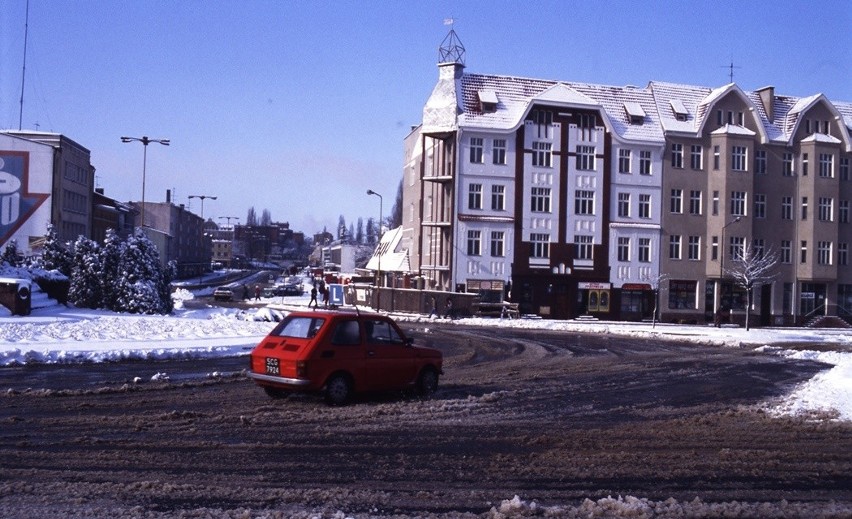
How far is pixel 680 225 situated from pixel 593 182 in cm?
731

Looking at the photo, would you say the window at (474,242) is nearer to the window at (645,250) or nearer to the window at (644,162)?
the window at (645,250)

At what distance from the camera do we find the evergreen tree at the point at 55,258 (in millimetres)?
39625

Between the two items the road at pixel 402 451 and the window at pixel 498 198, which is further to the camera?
the window at pixel 498 198

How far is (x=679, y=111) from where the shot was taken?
63719mm

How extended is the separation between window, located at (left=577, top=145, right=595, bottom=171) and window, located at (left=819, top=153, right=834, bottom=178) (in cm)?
1738

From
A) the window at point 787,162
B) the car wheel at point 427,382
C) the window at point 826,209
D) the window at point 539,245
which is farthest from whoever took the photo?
the window at point 826,209

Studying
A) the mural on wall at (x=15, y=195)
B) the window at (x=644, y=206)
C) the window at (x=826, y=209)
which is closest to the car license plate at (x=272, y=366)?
the window at (x=644, y=206)

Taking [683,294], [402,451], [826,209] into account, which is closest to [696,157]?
[683,294]

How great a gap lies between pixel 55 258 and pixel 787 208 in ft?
165

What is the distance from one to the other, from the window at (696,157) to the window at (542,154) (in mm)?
10730

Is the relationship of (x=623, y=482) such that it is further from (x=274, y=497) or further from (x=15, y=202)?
(x=15, y=202)

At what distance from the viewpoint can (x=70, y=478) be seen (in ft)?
29.5

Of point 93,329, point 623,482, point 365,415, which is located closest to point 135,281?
point 93,329

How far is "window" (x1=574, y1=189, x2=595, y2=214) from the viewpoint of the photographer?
2424 inches
